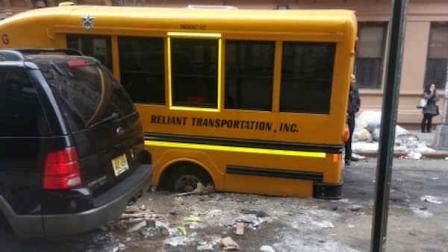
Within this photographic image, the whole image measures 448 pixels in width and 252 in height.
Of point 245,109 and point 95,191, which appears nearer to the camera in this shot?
point 95,191

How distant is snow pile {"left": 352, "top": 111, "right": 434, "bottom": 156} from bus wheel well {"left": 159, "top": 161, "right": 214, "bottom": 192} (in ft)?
14.9

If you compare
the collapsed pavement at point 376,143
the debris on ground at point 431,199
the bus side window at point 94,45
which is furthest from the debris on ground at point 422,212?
the bus side window at point 94,45

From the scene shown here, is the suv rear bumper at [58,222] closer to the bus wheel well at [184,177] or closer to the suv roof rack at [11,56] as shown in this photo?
the suv roof rack at [11,56]

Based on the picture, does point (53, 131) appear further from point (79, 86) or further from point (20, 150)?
point (79, 86)

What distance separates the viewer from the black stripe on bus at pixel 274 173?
6258mm

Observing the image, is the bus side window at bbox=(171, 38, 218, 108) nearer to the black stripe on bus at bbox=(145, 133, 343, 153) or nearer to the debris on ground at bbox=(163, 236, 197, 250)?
the black stripe on bus at bbox=(145, 133, 343, 153)

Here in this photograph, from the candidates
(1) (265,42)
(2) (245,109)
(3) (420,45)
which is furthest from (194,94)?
(3) (420,45)

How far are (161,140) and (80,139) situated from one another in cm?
249

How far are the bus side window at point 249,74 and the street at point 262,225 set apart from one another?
1.22 metres

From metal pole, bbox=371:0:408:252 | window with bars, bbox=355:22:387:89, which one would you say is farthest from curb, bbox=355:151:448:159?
metal pole, bbox=371:0:408:252

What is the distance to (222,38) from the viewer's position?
623 cm

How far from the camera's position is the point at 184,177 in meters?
6.65

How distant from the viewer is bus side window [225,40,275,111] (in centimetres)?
621

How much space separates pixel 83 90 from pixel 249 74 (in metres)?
2.43
